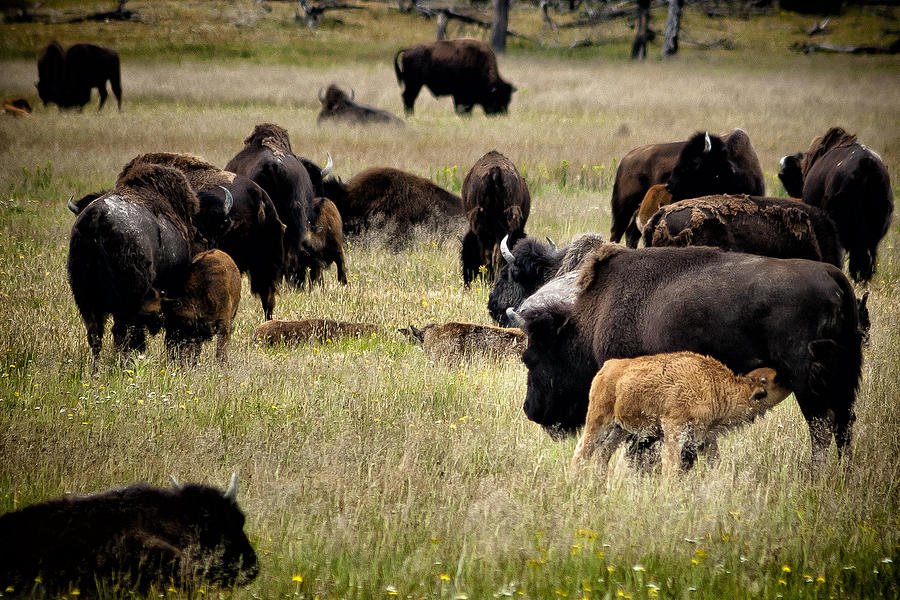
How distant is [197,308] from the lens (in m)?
7.67

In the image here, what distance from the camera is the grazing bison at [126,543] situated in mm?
3668

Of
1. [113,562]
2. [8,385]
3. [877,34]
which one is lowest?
[8,385]

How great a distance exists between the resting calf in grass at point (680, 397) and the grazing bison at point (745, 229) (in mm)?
3133

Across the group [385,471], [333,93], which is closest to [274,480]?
[385,471]

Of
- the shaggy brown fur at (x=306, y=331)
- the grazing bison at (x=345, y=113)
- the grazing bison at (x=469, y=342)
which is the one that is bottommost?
the shaggy brown fur at (x=306, y=331)

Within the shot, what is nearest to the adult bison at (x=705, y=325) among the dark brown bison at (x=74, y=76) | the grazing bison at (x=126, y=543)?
the grazing bison at (x=126, y=543)

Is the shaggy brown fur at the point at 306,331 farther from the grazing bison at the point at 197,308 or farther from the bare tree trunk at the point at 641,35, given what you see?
the bare tree trunk at the point at 641,35

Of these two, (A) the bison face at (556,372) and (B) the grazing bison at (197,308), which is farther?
(B) the grazing bison at (197,308)

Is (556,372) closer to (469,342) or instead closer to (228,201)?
(469,342)

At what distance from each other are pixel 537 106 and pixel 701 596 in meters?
28.9

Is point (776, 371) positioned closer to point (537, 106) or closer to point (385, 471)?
point (385, 471)

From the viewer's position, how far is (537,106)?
1256 inches

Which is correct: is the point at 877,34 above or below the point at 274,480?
above

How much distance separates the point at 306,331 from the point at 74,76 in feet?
79.9
